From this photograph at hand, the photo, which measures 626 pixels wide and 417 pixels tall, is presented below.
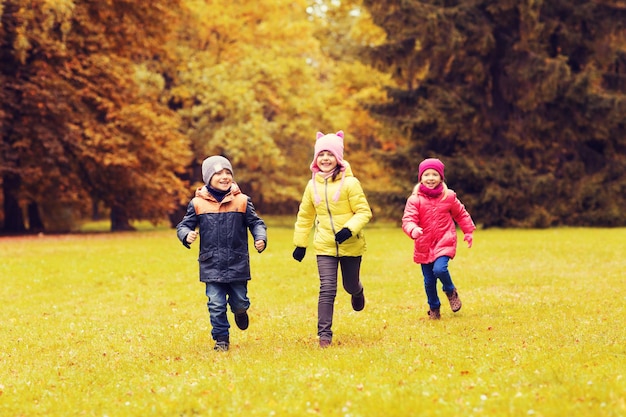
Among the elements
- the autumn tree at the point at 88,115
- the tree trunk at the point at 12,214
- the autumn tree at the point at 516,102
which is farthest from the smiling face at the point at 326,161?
the tree trunk at the point at 12,214

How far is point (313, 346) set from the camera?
28.7ft

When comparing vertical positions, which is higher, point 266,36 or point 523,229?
point 266,36

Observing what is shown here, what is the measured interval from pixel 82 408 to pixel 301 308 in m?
6.28

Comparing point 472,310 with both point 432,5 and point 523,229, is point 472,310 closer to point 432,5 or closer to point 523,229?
point 523,229

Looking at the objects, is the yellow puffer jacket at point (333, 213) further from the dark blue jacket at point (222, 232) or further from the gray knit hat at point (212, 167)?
the gray knit hat at point (212, 167)

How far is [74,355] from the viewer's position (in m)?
9.28

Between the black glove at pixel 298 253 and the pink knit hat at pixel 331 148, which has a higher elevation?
the pink knit hat at pixel 331 148

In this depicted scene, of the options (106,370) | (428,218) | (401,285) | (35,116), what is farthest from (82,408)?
(35,116)

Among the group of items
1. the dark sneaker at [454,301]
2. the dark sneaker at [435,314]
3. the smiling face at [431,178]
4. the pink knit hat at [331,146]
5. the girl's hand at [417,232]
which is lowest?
the dark sneaker at [435,314]

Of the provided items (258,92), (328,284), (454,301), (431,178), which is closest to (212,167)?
(328,284)

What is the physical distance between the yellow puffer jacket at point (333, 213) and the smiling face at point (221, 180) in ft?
3.06

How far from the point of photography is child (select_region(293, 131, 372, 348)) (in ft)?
28.1

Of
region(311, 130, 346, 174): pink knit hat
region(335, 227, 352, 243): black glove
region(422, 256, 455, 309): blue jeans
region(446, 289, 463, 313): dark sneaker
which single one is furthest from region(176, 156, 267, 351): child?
region(446, 289, 463, 313): dark sneaker

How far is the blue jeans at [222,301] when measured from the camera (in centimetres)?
864
